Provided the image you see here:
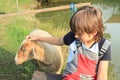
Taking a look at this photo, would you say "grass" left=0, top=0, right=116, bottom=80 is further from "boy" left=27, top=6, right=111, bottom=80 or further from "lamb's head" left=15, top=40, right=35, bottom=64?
"boy" left=27, top=6, right=111, bottom=80

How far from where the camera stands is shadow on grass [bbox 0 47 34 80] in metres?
5.91

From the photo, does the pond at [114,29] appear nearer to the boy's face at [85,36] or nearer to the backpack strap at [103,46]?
the backpack strap at [103,46]

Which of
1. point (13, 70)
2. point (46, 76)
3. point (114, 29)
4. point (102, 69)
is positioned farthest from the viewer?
point (114, 29)

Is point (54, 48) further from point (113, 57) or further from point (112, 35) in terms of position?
point (112, 35)

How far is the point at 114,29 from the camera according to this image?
1280 centimetres

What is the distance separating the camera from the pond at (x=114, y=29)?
8.58 meters

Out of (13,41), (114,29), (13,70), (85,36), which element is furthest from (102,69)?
(114,29)

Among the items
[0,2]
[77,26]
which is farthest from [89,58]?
[0,2]

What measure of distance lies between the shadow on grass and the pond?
8.05 ft

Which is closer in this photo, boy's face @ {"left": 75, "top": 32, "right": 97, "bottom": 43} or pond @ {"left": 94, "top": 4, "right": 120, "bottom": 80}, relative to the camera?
boy's face @ {"left": 75, "top": 32, "right": 97, "bottom": 43}

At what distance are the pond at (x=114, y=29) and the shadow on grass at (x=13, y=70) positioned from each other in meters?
2.45

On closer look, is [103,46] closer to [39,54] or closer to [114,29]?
[39,54]

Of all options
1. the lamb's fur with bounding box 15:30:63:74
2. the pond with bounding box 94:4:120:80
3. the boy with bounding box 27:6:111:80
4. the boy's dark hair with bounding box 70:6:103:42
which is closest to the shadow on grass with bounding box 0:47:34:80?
the lamb's fur with bounding box 15:30:63:74

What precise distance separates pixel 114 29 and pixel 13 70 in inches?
291
